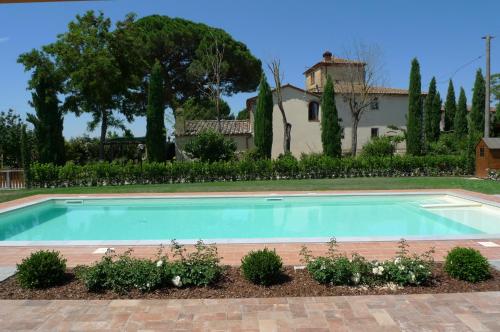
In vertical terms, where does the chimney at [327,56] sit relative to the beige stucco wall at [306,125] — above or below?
above

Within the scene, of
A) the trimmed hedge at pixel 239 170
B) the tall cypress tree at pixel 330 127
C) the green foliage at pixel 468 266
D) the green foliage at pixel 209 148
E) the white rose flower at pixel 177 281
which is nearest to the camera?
the white rose flower at pixel 177 281

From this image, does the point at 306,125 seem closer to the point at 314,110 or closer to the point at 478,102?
the point at 314,110

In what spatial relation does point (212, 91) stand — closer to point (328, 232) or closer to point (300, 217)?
point (300, 217)

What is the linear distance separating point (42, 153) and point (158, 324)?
22811 mm

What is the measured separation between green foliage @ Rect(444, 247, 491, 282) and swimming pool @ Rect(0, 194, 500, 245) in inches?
99.8

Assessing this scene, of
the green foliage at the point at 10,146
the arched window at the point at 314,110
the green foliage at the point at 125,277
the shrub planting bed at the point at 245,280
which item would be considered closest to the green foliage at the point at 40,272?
the shrub planting bed at the point at 245,280

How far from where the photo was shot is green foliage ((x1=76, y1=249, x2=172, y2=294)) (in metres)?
4.87

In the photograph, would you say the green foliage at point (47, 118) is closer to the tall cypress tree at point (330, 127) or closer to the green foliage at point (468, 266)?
the tall cypress tree at point (330, 127)

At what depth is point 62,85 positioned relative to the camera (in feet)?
84.7

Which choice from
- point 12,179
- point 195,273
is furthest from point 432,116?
point 195,273

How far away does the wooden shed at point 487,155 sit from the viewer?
62.2 feet

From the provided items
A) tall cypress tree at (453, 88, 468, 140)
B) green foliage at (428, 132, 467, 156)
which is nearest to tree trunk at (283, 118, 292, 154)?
green foliage at (428, 132, 467, 156)

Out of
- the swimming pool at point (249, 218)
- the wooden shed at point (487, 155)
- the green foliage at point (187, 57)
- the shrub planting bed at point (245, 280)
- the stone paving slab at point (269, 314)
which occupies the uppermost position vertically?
the green foliage at point (187, 57)

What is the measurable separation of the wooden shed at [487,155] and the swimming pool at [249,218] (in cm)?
617
